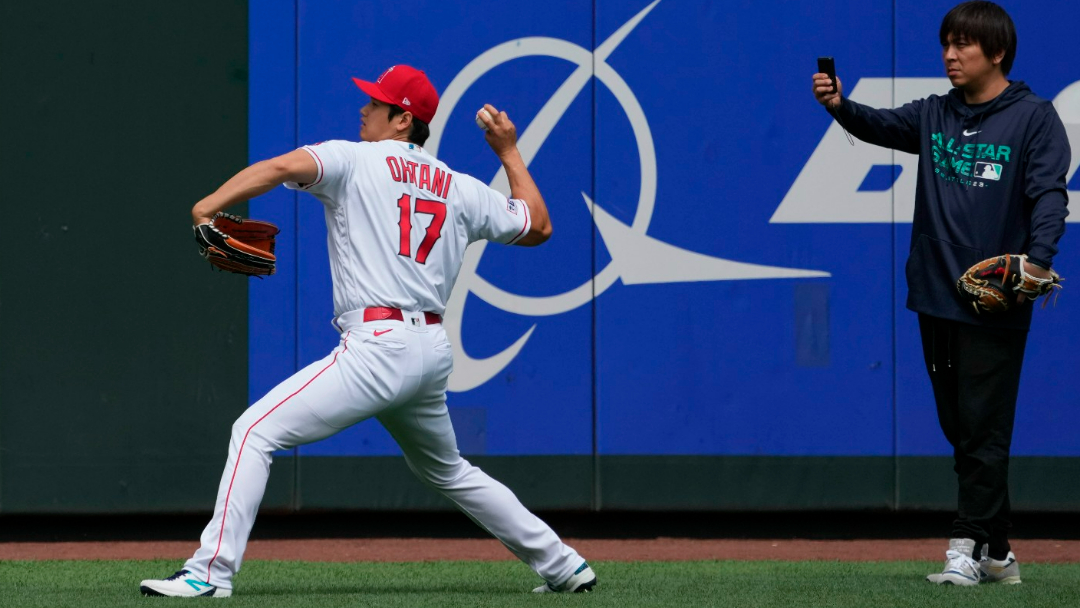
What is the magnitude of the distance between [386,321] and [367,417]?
279 mm

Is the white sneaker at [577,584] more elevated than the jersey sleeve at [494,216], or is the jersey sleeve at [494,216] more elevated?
the jersey sleeve at [494,216]

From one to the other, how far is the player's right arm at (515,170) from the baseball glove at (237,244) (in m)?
0.75

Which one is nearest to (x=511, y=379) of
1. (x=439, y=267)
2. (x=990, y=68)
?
(x=439, y=267)

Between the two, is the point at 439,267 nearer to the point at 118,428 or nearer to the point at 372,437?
the point at 372,437

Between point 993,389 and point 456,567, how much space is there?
2174mm

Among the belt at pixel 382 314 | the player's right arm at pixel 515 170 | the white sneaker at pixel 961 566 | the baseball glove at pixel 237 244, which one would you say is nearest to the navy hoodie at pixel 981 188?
the white sneaker at pixel 961 566

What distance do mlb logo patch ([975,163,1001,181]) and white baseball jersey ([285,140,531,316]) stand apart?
5.45 ft

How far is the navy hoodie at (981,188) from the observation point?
4.04 metres

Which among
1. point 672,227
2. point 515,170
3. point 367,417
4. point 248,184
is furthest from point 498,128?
point 672,227

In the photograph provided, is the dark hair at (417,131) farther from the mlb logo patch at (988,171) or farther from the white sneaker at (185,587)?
the mlb logo patch at (988,171)

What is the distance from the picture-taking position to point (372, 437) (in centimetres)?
600

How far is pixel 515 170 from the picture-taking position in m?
4.14

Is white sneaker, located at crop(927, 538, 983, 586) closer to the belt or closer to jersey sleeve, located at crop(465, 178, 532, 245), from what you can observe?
jersey sleeve, located at crop(465, 178, 532, 245)

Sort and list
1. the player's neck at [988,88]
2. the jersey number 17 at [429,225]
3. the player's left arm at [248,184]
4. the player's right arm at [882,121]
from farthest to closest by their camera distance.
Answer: the player's right arm at [882,121] → the player's neck at [988,88] → the jersey number 17 at [429,225] → the player's left arm at [248,184]
